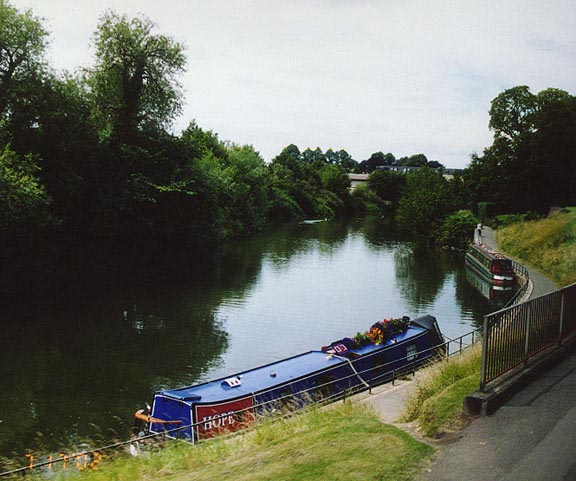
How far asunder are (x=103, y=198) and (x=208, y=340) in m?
18.1

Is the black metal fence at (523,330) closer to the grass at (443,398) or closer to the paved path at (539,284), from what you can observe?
the grass at (443,398)

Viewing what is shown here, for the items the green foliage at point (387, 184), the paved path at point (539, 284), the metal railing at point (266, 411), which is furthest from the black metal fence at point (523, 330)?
the green foliage at point (387, 184)

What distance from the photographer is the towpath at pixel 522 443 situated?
23.0ft

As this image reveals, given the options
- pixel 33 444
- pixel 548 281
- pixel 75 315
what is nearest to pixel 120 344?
pixel 75 315

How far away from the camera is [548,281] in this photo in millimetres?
35375

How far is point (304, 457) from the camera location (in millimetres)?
7434

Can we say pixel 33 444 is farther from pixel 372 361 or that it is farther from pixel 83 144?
pixel 83 144

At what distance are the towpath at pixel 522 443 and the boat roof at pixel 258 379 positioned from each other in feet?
24.2

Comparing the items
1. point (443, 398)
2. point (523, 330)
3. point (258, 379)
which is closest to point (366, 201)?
point (258, 379)

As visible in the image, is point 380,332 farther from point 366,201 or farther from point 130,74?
point 366,201

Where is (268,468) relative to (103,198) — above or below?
below

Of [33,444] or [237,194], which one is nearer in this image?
[33,444]

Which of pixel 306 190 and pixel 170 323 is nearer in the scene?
pixel 170 323

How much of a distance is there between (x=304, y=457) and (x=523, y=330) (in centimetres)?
514
